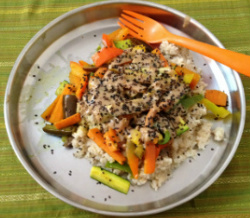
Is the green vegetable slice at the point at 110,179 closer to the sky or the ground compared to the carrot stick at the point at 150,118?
closer to the ground

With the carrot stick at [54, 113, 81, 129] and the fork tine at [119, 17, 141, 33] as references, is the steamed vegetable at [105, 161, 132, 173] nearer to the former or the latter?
the carrot stick at [54, 113, 81, 129]

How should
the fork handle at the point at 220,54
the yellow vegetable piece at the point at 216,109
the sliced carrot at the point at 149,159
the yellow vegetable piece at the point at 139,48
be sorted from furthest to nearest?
the yellow vegetable piece at the point at 139,48 < the yellow vegetable piece at the point at 216,109 < the fork handle at the point at 220,54 < the sliced carrot at the point at 149,159

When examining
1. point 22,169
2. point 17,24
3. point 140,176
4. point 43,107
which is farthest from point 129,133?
point 17,24

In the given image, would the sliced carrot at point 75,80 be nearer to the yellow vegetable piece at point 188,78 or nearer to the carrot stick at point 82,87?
the carrot stick at point 82,87

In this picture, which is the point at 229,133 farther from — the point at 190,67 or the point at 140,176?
the point at 140,176

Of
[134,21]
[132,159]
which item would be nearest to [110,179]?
[132,159]

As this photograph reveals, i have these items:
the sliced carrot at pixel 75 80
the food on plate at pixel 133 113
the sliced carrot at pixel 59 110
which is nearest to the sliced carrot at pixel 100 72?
the food on plate at pixel 133 113

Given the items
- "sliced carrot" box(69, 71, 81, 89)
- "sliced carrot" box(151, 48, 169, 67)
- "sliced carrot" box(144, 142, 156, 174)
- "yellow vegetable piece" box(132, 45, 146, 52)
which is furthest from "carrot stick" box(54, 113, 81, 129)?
"sliced carrot" box(151, 48, 169, 67)

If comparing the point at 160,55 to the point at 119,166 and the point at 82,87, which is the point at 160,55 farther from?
the point at 119,166

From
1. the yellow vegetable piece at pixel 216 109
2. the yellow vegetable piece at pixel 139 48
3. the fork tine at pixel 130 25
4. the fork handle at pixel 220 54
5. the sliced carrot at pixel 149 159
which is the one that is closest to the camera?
the sliced carrot at pixel 149 159
